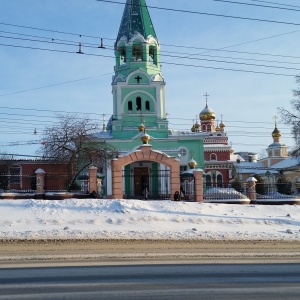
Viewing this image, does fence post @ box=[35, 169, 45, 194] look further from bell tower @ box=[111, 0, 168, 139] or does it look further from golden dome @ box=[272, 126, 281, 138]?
golden dome @ box=[272, 126, 281, 138]

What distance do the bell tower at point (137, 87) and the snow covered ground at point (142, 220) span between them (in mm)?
19315

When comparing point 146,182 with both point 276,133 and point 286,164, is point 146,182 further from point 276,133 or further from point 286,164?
point 276,133

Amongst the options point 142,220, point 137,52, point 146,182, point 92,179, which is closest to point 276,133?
point 137,52

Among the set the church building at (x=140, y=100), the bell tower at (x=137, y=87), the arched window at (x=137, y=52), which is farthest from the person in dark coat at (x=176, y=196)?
the arched window at (x=137, y=52)

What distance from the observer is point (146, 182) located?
3180 cm

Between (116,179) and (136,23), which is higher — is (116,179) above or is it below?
below

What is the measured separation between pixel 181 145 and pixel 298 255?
27.7 metres

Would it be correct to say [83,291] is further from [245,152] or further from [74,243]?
[245,152]

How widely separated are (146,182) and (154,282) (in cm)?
2394

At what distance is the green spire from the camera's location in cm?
3999

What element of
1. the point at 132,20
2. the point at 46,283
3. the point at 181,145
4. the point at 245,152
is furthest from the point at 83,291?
the point at 245,152

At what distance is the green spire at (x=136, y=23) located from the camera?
131ft

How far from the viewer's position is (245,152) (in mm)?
107875

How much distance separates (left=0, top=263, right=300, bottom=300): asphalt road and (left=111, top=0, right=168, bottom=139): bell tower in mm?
30117
